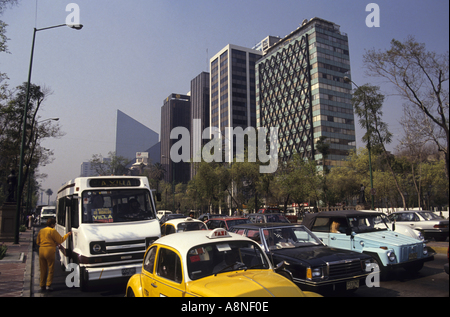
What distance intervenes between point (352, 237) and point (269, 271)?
470 cm

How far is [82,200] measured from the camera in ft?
27.6

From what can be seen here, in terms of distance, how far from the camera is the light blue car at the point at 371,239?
7412 mm

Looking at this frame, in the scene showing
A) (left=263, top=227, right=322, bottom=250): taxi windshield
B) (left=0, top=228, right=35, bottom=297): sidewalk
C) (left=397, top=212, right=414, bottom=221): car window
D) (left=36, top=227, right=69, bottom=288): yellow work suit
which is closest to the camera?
(left=263, top=227, right=322, bottom=250): taxi windshield

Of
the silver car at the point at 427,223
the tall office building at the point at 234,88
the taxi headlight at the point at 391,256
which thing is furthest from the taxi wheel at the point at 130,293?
the tall office building at the point at 234,88

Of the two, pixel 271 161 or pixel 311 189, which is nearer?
pixel 311 189

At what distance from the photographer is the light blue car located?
741 cm

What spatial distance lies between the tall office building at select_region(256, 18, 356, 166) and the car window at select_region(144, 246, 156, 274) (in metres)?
75.7

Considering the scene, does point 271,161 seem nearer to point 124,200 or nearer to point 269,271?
point 124,200

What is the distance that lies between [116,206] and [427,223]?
49.2 ft

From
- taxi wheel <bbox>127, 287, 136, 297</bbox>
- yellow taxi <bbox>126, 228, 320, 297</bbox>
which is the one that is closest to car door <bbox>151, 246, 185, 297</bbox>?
yellow taxi <bbox>126, 228, 320, 297</bbox>

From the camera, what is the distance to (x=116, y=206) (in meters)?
8.65

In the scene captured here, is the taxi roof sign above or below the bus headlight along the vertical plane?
above

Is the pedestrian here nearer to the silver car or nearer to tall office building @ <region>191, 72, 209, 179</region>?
the silver car
